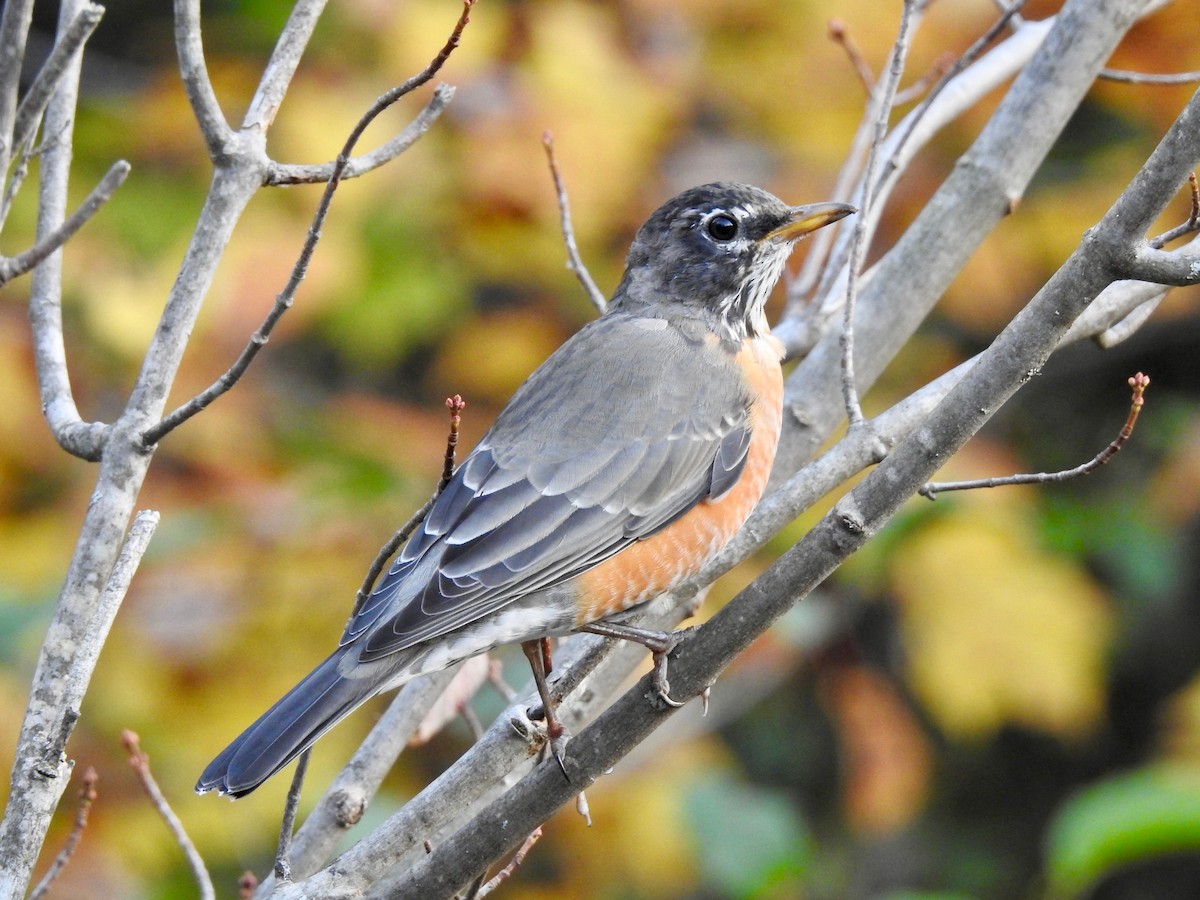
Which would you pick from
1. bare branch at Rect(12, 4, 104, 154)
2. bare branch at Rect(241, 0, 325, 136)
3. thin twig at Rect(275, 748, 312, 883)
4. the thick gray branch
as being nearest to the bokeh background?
the thick gray branch

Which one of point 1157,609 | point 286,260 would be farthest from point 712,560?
point 1157,609

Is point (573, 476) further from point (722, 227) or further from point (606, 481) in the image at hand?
point (722, 227)

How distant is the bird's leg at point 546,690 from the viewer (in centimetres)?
205

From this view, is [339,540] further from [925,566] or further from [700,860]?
[925,566]

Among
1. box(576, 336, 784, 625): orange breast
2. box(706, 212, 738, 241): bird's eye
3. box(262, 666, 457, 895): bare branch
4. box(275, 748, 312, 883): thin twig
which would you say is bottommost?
box(275, 748, 312, 883): thin twig

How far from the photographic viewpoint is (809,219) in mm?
3100

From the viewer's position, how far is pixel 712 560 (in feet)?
8.92

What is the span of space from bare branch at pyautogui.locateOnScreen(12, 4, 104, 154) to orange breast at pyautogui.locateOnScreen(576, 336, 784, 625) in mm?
1348

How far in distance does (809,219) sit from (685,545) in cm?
89

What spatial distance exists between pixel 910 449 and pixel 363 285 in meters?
3.06

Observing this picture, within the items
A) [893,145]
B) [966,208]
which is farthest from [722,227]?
[966,208]

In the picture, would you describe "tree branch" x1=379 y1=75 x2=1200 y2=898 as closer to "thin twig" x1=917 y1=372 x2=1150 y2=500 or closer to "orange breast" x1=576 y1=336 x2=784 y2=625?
"thin twig" x1=917 y1=372 x2=1150 y2=500

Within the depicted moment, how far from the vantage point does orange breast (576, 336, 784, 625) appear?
2.64m

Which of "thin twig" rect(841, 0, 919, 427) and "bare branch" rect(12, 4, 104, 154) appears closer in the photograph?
"bare branch" rect(12, 4, 104, 154)
